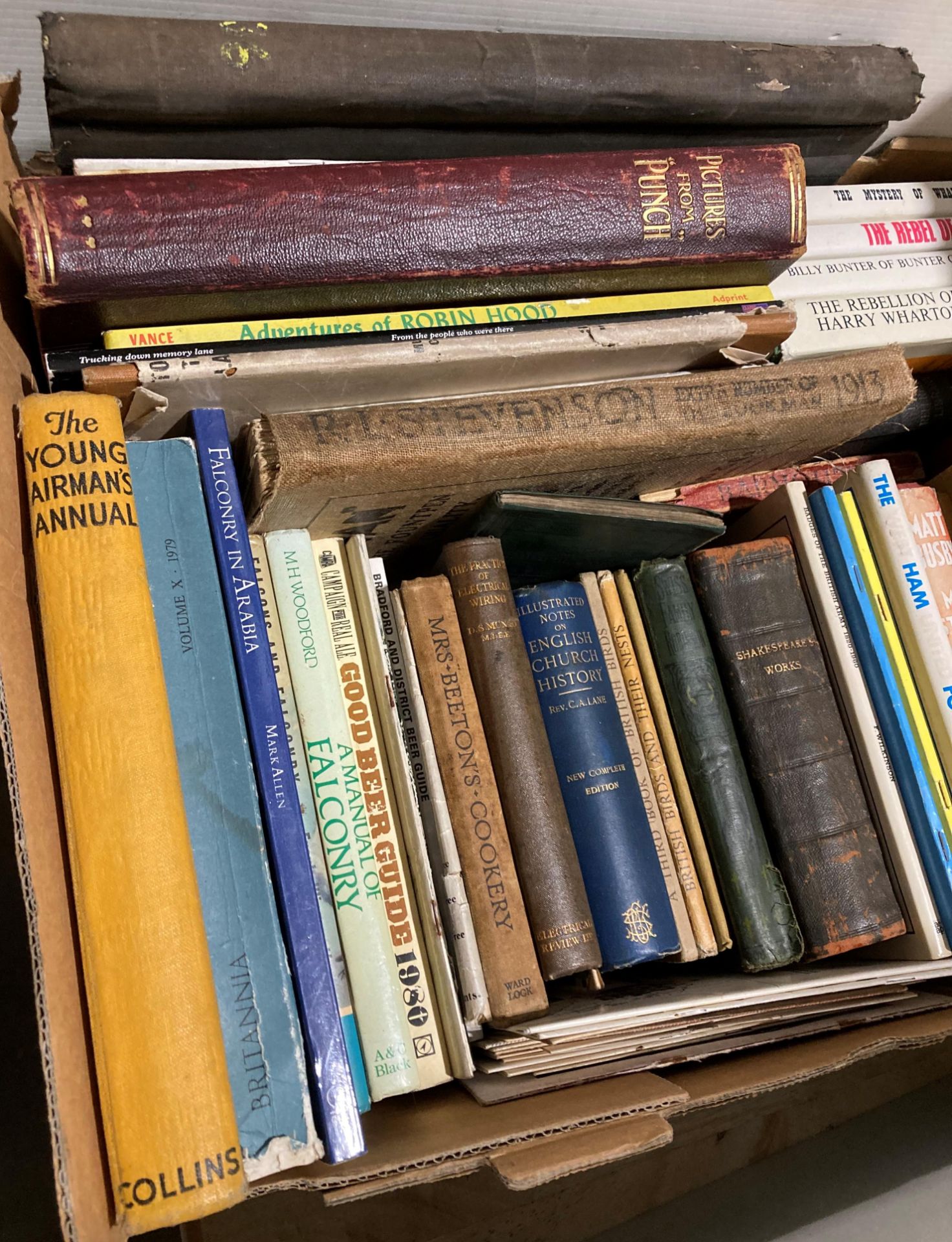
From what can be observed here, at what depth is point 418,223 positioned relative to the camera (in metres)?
0.65

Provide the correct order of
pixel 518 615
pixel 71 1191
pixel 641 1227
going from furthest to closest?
pixel 641 1227 < pixel 518 615 < pixel 71 1191

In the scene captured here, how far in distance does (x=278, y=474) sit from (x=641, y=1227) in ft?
Answer: 2.80

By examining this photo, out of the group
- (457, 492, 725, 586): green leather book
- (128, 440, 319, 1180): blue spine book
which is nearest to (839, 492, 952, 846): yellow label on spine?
(457, 492, 725, 586): green leather book

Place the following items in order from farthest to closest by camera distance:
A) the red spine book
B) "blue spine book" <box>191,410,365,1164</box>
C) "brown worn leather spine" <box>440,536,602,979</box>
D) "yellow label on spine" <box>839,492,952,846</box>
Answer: the red spine book
"yellow label on spine" <box>839,492,952,846</box>
"brown worn leather spine" <box>440,536,602,979</box>
"blue spine book" <box>191,410,365,1164</box>

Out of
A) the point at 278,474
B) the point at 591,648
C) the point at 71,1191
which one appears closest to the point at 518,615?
the point at 591,648

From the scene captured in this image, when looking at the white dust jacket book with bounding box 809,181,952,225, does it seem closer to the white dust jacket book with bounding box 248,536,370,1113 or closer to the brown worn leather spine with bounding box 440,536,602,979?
the brown worn leather spine with bounding box 440,536,602,979

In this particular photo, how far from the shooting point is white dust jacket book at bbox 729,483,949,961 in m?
0.76

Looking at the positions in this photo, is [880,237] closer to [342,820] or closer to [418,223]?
[418,223]

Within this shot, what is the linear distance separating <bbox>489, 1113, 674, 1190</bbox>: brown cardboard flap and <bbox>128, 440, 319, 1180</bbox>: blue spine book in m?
0.13

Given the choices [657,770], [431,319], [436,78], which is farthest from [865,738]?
[436,78]

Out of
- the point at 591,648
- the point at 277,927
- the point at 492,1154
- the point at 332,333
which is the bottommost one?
the point at 492,1154

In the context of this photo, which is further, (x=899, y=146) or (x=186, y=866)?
(x=899, y=146)

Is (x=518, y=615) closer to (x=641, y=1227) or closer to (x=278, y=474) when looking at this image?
(x=278, y=474)

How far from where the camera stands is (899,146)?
3.18 ft
